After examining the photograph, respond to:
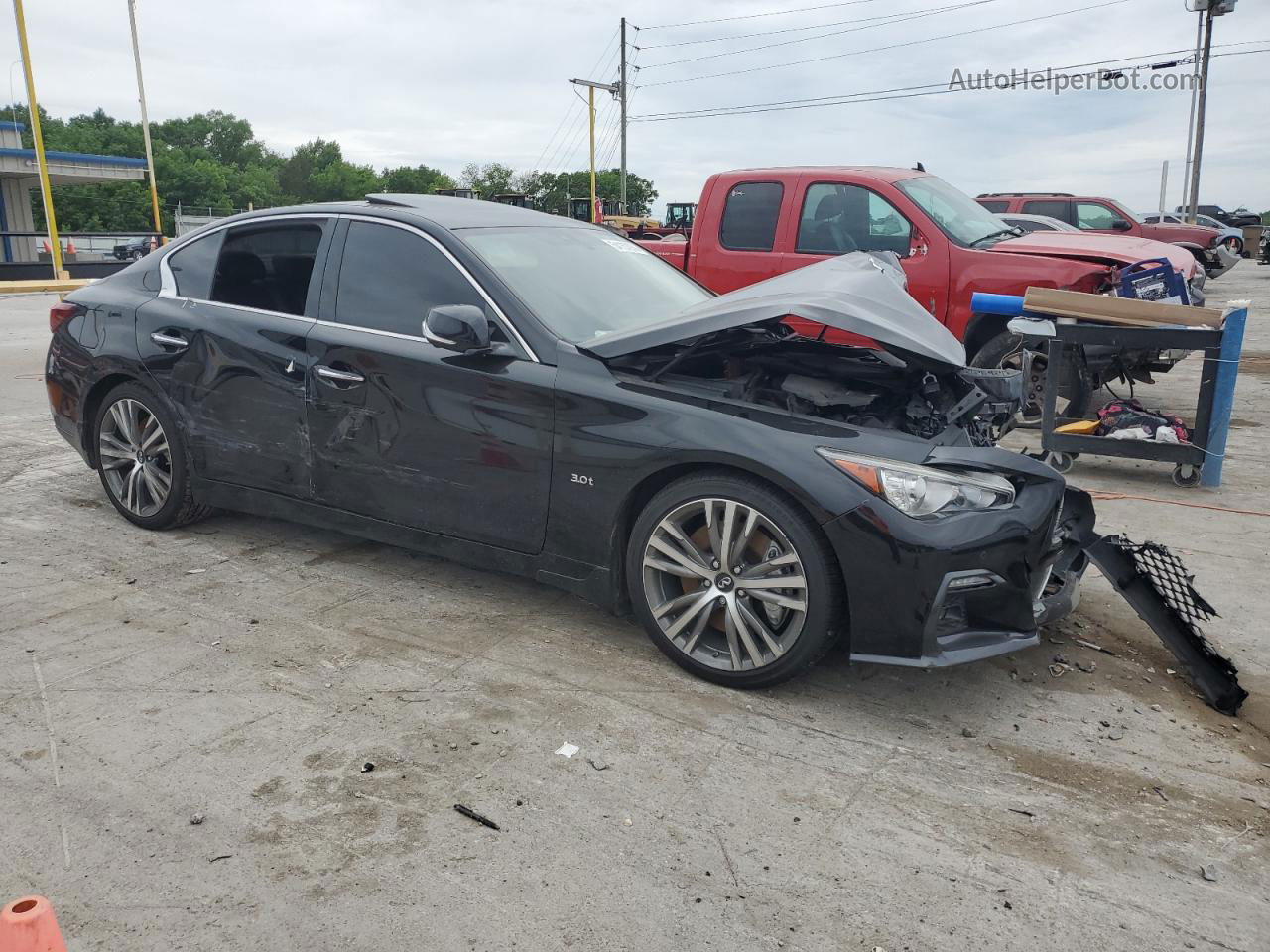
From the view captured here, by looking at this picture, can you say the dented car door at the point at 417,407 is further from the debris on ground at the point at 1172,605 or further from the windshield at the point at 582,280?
the debris on ground at the point at 1172,605

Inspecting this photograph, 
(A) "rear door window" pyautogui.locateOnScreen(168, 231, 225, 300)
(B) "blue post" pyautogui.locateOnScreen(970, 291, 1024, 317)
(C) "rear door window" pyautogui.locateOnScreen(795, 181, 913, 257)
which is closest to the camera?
(A) "rear door window" pyautogui.locateOnScreen(168, 231, 225, 300)

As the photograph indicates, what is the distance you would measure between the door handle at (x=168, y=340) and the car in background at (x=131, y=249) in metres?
35.6

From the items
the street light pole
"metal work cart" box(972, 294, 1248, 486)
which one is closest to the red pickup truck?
"metal work cart" box(972, 294, 1248, 486)

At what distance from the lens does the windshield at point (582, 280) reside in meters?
4.22

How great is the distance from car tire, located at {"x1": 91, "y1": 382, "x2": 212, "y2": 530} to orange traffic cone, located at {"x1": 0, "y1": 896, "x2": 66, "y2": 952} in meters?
3.58

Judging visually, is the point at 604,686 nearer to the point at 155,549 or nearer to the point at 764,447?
the point at 764,447

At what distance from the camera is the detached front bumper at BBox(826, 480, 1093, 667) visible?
3.30 metres

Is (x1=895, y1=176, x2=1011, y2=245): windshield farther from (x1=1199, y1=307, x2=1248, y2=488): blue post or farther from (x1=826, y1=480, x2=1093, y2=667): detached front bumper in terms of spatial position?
(x1=826, y1=480, x2=1093, y2=667): detached front bumper

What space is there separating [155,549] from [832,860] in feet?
12.4

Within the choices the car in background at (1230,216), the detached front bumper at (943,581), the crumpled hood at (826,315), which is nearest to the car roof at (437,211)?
the crumpled hood at (826,315)

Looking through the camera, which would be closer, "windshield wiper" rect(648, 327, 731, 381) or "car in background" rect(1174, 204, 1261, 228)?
"windshield wiper" rect(648, 327, 731, 381)

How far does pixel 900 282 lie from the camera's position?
491 cm

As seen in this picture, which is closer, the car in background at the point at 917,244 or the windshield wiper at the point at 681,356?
the windshield wiper at the point at 681,356

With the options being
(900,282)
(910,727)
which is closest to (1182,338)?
(900,282)
